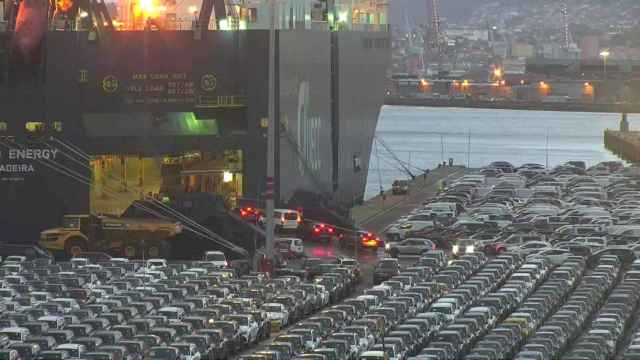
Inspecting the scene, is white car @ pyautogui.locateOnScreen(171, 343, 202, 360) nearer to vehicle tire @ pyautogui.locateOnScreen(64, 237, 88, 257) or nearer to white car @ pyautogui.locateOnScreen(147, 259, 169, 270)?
white car @ pyautogui.locateOnScreen(147, 259, 169, 270)

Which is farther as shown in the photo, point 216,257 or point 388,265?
point 216,257

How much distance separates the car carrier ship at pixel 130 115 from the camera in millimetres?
33000

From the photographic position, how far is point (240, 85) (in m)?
34.2

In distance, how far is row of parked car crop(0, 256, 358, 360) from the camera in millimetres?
20250

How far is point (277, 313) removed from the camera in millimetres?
23125

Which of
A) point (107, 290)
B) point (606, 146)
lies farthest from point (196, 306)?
point (606, 146)

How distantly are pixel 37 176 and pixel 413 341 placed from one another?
13560 mm

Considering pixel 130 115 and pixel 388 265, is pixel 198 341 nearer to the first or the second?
pixel 388 265

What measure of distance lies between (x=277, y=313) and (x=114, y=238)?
325 inches

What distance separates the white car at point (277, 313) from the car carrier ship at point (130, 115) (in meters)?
9.17

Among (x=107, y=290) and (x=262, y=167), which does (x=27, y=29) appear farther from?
(x=107, y=290)

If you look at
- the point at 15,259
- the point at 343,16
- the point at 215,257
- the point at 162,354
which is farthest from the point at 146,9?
the point at 162,354

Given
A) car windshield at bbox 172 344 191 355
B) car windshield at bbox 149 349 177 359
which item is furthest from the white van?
car windshield at bbox 149 349 177 359

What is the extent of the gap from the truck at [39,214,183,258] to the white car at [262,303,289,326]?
7656mm
